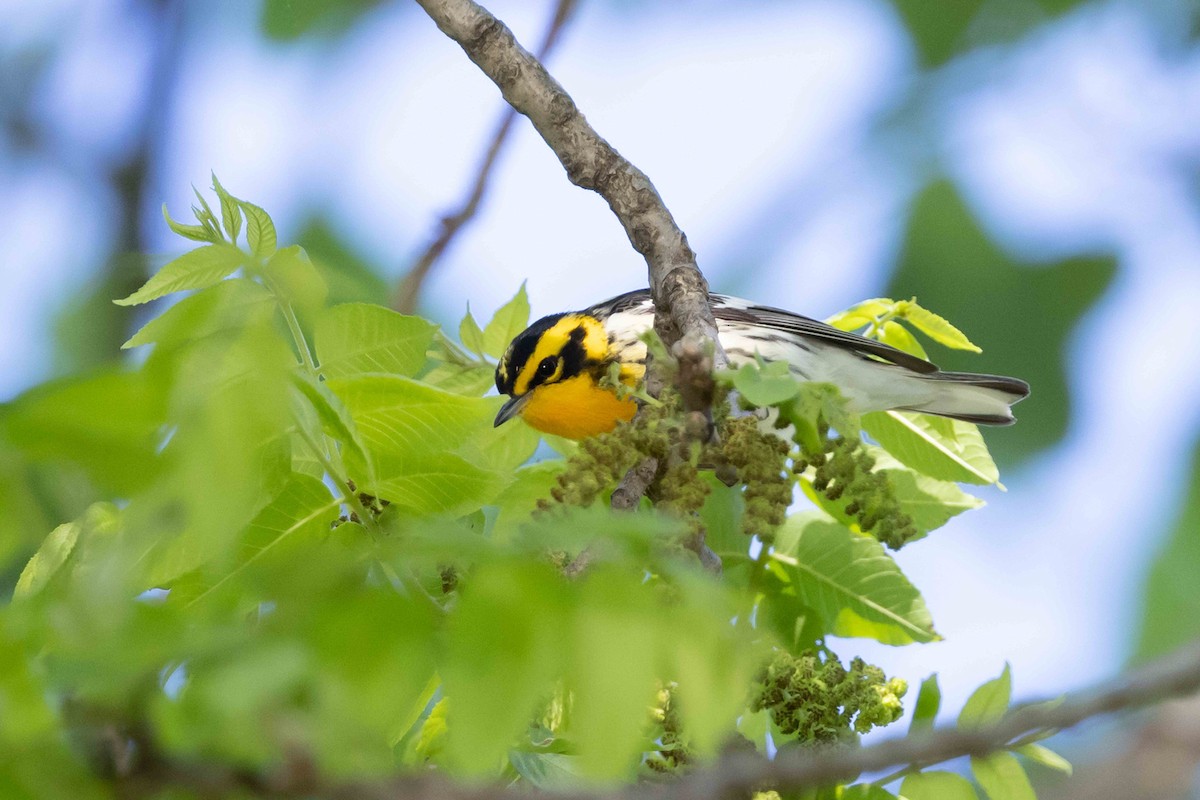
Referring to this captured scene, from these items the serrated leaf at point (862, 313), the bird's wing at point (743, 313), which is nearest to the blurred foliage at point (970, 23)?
the bird's wing at point (743, 313)

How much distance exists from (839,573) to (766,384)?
769mm

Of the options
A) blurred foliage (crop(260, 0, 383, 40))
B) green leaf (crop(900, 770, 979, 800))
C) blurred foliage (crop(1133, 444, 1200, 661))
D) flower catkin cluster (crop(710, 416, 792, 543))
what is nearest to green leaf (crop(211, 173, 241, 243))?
flower catkin cluster (crop(710, 416, 792, 543))

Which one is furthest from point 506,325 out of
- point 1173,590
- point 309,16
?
point 309,16

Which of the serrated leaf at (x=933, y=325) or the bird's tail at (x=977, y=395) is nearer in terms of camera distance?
the serrated leaf at (x=933, y=325)

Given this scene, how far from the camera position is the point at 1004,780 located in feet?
4.87

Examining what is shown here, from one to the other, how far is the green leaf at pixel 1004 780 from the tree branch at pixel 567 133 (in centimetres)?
81

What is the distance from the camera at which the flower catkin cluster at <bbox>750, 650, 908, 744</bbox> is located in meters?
1.45

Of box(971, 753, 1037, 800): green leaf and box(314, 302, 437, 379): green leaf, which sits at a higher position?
box(314, 302, 437, 379): green leaf

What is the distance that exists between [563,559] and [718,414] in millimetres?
260

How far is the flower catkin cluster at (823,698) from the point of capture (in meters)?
1.45

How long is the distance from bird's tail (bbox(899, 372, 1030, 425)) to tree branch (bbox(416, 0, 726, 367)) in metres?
1.42

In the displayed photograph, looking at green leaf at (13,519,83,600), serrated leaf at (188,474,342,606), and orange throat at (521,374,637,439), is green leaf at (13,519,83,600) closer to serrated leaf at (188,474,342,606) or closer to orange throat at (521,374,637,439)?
serrated leaf at (188,474,342,606)

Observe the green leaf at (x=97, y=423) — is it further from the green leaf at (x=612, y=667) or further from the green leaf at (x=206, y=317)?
the green leaf at (x=612, y=667)

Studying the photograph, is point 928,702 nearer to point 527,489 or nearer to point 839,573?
point 839,573
